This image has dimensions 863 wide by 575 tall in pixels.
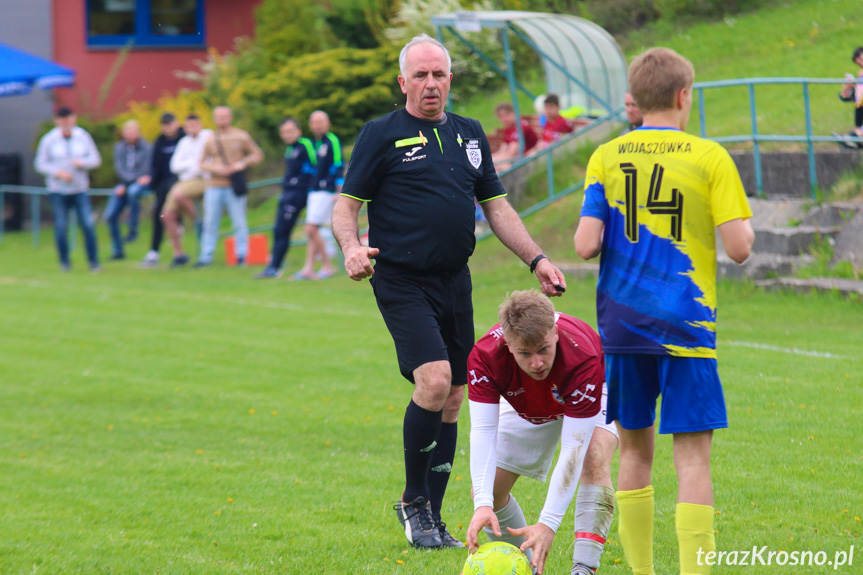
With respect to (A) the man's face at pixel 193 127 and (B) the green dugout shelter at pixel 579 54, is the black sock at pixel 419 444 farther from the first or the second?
(A) the man's face at pixel 193 127

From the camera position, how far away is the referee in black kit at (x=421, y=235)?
4.66 m

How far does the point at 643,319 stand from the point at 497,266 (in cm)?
1100

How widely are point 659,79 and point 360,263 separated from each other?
1.47 m

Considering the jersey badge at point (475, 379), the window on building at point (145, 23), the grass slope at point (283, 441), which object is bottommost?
the grass slope at point (283, 441)

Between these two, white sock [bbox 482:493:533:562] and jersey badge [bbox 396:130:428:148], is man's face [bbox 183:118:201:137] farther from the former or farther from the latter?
white sock [bbox 482:493:533:562]

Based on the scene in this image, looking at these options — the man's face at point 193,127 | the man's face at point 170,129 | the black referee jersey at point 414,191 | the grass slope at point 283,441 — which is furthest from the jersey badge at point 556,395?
the man's face at point 170,129

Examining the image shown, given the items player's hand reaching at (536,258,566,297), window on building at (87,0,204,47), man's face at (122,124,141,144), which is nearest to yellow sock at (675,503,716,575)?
player's hand reaching at (536,258,566,297)

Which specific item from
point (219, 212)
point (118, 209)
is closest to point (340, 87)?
point (118, 209)

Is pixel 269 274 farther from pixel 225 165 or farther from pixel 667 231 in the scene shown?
pixel 667 231

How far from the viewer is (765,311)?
1072 cm

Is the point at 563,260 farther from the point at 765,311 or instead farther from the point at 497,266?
the point at 765,311

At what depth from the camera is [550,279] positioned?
439 centimetres

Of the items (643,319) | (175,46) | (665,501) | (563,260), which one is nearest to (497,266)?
(563,260)

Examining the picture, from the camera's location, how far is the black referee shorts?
4.62 meters
